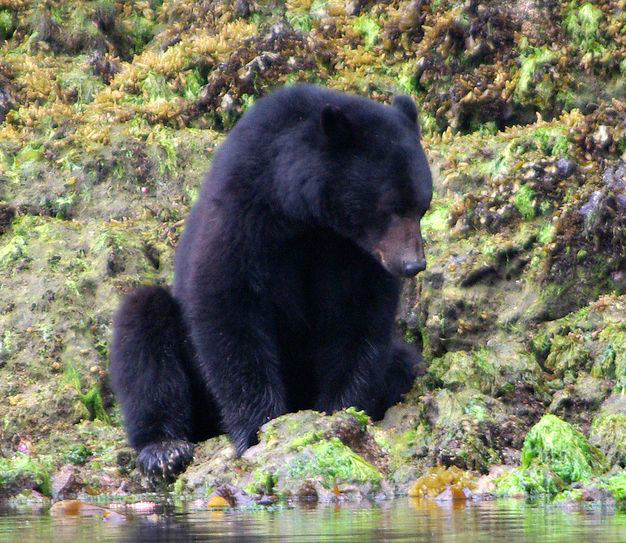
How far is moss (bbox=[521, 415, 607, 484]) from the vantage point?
7.70 meters

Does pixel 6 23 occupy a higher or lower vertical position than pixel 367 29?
higher

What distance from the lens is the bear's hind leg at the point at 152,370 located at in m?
9.23

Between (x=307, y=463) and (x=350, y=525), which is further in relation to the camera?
(x=307, y=463)

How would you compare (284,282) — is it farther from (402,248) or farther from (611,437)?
(611,437)

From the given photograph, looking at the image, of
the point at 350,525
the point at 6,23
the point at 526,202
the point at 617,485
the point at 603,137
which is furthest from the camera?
the point at 6,23

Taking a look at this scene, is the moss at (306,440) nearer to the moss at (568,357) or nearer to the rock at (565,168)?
the moss at (568,357)

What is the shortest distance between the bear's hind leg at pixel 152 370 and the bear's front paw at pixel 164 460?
0.02 meters

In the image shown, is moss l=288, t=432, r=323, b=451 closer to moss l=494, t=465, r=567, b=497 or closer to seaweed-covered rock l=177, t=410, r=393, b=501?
seaweed-covered rock l=177, t=410, r=393, b=501

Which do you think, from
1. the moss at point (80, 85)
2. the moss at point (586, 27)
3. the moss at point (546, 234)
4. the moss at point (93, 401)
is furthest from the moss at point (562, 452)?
the moss at point (80, 85)

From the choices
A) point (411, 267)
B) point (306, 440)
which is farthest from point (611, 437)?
point (306, 440)

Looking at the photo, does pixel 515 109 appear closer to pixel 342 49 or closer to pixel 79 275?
pixel 342 49

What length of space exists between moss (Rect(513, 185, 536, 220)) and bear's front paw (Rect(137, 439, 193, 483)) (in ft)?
11.1

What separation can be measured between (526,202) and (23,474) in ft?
14.6

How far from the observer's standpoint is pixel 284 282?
8719mm
